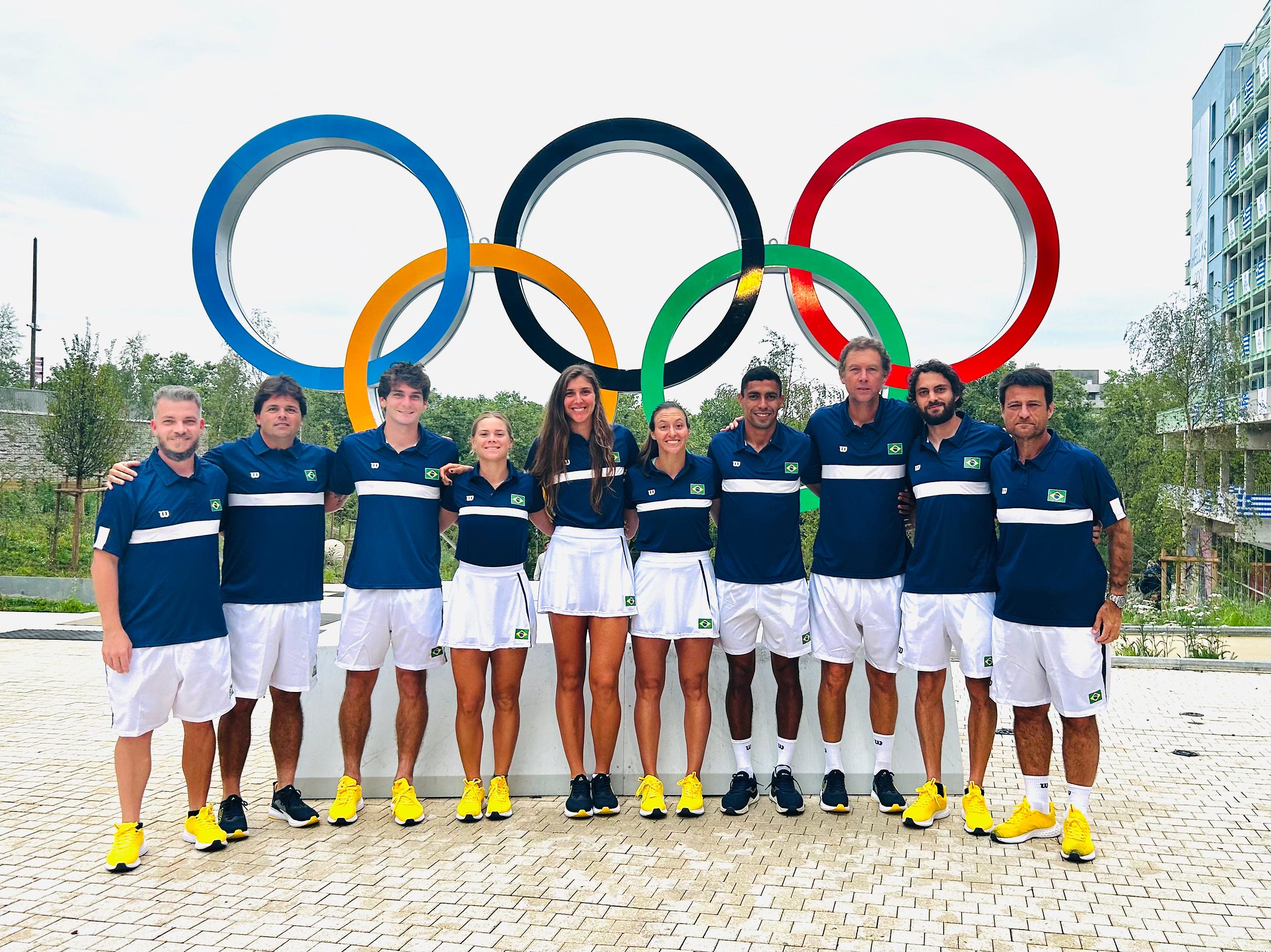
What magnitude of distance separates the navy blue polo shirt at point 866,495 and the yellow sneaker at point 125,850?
3.09 meters

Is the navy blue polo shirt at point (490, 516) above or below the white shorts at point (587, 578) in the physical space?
above

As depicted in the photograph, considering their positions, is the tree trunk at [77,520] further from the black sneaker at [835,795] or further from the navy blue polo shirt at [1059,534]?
the navy blue polo shirt at [1059,534]

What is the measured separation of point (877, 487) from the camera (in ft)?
14.1

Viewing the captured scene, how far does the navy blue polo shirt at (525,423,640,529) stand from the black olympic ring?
1.27 m

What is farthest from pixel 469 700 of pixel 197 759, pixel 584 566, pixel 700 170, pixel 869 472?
pixel 700 170

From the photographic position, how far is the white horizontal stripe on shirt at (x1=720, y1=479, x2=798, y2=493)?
4.33 metres

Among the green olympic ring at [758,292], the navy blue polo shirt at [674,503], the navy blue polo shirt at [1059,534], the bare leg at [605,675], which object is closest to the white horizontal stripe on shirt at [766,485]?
the navy blue polo shirt at [674,503]

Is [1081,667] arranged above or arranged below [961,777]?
above

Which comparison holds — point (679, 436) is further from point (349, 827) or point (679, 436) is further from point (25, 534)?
point (25, 534)

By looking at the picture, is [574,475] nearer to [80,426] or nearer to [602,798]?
[602,798]

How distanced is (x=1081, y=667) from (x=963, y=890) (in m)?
1.02

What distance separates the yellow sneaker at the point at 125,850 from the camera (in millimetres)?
3744

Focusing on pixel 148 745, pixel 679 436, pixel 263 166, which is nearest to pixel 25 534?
pixel 263 166

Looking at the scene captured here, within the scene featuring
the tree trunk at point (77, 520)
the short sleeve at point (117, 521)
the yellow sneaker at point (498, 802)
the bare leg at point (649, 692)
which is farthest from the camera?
the tree trunk at point (77, 520)
